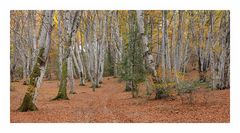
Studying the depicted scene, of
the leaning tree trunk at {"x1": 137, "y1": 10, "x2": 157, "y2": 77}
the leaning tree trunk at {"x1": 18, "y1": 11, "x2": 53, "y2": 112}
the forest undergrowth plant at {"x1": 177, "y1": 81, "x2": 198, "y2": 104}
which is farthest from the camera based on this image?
the leaning tree trunk at {"x1": 137, "y1": 10, "x2": 157, "y2": 77}

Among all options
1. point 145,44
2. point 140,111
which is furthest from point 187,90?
point 145,44

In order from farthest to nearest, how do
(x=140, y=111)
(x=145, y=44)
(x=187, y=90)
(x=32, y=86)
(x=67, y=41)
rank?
(x=67, y=41), (x=145, y=44), (x=187, y=90), (x=140, y=111), (x=32, y=86)

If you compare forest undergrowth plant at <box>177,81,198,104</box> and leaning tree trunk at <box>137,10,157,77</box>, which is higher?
leaning tree trunk at <box>137,10,157,77</box>

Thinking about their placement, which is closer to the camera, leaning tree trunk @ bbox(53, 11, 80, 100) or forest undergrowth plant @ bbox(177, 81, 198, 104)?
forest undergrowth plant @ bbox(177, 81, 198, 104)

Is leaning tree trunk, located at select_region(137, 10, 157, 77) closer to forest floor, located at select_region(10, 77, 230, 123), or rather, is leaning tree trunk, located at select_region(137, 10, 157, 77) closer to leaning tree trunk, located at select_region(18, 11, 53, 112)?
forest floor, located at select_region(10, 77, 230, 123)

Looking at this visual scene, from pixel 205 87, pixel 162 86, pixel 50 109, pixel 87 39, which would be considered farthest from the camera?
pixel 87 39

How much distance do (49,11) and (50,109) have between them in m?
3.51

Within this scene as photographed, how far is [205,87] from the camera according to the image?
1717 centimetres

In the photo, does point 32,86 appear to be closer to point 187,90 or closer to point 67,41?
point 67,41

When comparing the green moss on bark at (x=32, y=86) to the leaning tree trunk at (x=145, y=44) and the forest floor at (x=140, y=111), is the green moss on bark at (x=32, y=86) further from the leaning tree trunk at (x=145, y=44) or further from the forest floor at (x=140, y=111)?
the leaning tree trunk at (x=145, y=44)

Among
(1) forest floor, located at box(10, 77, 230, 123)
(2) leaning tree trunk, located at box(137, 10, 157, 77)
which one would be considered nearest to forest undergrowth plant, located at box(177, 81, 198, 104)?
(1) forest floor, located at box(10, 77, 230, 123)

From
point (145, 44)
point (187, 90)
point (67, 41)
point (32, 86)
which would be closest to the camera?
point (32, 86)
